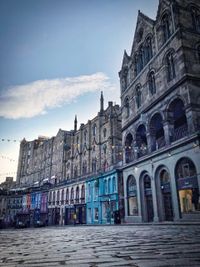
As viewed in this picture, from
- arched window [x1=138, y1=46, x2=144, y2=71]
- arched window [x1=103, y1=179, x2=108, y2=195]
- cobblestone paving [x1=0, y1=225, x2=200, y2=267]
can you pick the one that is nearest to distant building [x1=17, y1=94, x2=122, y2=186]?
arched window [x1=103, y1=179, x2=108, y2=195]

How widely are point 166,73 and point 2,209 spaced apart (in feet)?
209

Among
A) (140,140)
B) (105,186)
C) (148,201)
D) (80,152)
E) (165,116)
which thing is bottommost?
(148,201)

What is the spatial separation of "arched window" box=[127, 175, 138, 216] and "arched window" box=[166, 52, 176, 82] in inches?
485

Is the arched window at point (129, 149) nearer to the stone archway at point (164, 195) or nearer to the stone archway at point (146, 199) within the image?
the stone archway at point (146, 199)

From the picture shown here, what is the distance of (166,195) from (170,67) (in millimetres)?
12381

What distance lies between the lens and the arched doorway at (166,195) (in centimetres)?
2156

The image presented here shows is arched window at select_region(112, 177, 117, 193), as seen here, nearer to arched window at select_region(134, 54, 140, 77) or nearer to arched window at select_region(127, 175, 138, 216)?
arched window at select_region(127, 175, 138, 216)

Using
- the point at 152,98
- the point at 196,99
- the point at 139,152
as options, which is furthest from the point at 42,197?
the point at 196,99

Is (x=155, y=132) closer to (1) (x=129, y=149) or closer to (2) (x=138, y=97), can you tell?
(1) (x=129, y=149)

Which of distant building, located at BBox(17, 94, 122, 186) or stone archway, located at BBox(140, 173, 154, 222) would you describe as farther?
distant building, located at BBox(17, 94, 122, 186)

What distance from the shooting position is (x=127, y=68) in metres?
33.3

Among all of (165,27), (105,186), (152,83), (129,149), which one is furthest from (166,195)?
(165,27)

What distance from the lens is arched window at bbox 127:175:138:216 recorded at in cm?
2691

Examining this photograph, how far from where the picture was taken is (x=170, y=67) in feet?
76.1
